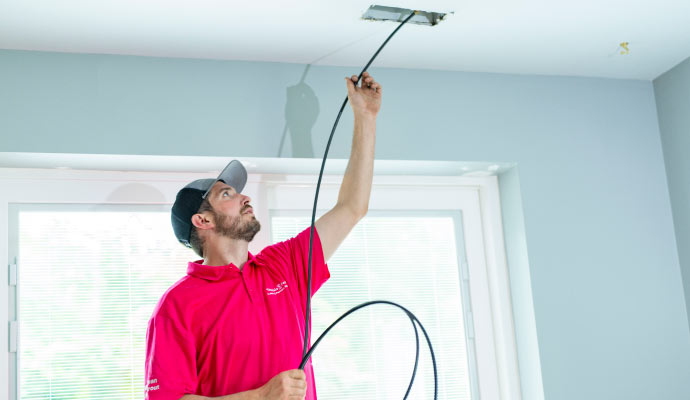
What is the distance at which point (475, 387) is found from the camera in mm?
2713

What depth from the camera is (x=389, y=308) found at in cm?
269

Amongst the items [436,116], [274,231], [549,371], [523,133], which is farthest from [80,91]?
[549,371]

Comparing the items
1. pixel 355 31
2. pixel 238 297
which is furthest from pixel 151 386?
pixel 355 31

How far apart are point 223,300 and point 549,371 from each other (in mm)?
1231

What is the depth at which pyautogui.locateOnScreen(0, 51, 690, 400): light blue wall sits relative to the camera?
236 cm

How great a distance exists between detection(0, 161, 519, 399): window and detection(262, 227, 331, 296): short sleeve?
1.20 ft

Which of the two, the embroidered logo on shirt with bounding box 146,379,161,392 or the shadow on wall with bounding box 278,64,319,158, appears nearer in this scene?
the embroidered logo on shirt with bounding box 146,379,161,392

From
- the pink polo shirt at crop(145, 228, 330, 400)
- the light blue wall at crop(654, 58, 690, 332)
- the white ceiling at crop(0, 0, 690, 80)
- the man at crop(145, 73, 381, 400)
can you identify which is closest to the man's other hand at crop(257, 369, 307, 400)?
the man at crop(145, 73, 381, 400)

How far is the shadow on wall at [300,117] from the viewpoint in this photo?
2498 millimetres

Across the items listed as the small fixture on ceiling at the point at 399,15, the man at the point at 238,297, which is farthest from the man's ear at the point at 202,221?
the small fixture on ceiling at the point at 399,15

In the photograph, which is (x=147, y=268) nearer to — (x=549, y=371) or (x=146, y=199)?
(x=146, y=199)

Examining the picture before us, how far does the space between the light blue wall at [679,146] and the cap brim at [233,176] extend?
5.52ft

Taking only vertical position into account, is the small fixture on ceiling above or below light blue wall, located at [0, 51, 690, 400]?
above

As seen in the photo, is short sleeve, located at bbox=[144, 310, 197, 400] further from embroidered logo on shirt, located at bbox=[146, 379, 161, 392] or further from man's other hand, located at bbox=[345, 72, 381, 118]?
man's other hand, located at bbox=[345, 72, 381, 118]
